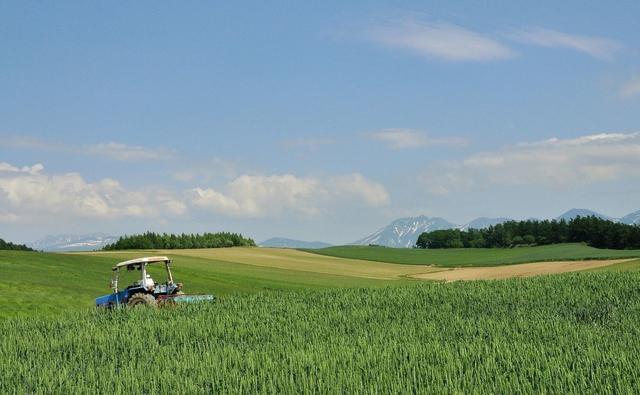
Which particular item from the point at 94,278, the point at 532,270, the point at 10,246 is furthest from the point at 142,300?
the point at 10,246

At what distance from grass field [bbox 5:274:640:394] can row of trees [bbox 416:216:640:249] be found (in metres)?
99.1

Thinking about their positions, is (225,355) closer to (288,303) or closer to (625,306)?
(288,303)

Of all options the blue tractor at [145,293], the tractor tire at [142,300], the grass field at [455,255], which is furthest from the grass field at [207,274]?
the tractor tire at [142,300]

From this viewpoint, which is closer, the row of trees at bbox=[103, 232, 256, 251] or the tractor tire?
the tractor tire

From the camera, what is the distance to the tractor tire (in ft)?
75.4

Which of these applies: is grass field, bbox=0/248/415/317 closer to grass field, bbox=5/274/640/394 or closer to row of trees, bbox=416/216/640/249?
grass field, bbox=5/274/640/394

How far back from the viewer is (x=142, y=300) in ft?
76.4

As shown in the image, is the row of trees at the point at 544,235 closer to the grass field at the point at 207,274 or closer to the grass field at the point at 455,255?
the grass field at the point at 455,255

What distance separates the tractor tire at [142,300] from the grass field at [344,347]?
1455 mm

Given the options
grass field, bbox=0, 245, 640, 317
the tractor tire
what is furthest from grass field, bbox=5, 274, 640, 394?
grass field, bbox=0, 245, 640, 317

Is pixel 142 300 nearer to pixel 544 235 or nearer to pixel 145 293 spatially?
pixel 145 293

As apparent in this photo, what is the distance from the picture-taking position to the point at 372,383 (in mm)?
10789

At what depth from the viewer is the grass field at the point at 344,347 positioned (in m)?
10.9

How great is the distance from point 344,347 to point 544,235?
126 meters
